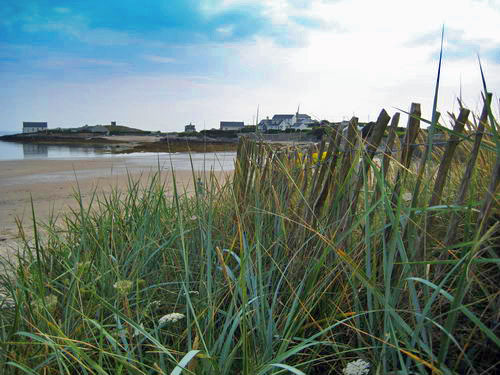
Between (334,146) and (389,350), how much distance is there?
3.39 ft

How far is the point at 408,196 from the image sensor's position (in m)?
1.90

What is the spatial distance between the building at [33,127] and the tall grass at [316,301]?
95.7m

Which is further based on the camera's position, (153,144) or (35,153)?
(153,144)

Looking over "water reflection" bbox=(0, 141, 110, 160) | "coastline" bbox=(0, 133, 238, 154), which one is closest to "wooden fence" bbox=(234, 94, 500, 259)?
"coastline" bbox=(0, 133, 238, 154)

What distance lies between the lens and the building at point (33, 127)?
8506cm

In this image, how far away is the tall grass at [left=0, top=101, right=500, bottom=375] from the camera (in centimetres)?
128

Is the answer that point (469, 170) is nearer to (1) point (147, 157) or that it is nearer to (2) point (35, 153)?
(1) point (147, 157)

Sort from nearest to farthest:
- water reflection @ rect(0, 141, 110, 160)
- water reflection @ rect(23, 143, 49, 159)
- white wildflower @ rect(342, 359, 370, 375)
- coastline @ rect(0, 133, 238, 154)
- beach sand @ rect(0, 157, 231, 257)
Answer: white wildflower @ rect(342, 359, 370, 375) < beach sand @ rect(0, 157, 231, 257) < water reflection @ rect(0, 141, 110, 160) < water reflection @ rect(23, 143, 49, 159) < coastline @ rect(0, 133, 238, 154)

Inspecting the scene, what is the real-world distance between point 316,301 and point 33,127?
98.4 m

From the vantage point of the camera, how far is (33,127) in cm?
8569

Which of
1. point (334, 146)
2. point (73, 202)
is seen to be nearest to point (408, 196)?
point (334, 146)

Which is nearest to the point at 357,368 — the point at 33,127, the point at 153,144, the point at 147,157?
the point at 147,157

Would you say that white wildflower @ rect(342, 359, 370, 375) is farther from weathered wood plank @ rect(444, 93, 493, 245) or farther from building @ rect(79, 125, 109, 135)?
building @ rect(79, 125, 109, 135)

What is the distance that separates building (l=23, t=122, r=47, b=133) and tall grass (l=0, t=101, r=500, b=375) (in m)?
95.7
